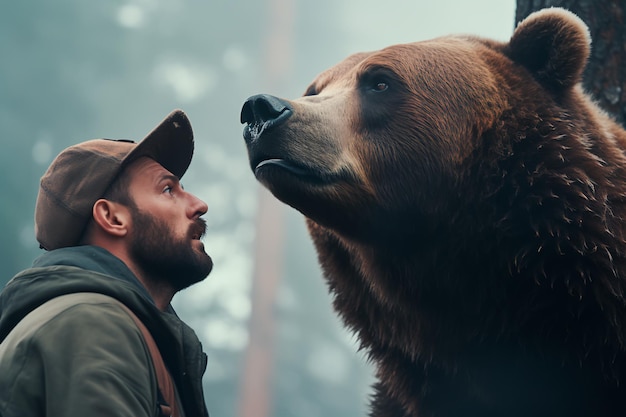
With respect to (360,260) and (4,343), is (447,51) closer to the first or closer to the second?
(360,260)

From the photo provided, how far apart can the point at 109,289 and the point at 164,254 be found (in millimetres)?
473

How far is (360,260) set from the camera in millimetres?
3141

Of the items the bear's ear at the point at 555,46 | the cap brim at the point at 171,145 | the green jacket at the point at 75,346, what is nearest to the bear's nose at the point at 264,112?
the cap brim at the point at 171,145

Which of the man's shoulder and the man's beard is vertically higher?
the man's shoulder

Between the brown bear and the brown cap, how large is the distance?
421 mm

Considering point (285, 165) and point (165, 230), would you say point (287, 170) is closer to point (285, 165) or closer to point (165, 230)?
point (285, 165)

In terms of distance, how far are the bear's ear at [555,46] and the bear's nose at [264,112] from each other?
3.24ft

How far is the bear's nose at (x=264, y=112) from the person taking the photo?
2.63 meters

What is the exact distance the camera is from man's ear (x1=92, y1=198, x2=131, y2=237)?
249cm

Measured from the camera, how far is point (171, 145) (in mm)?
2793

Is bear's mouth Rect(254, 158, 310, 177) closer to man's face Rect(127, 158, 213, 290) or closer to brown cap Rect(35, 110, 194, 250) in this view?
man's face Rect(127, 158, 213, 290)

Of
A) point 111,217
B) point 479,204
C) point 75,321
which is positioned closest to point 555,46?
point 479,204

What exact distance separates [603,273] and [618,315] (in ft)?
0.49

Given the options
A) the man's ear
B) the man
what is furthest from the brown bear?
the man's ear
